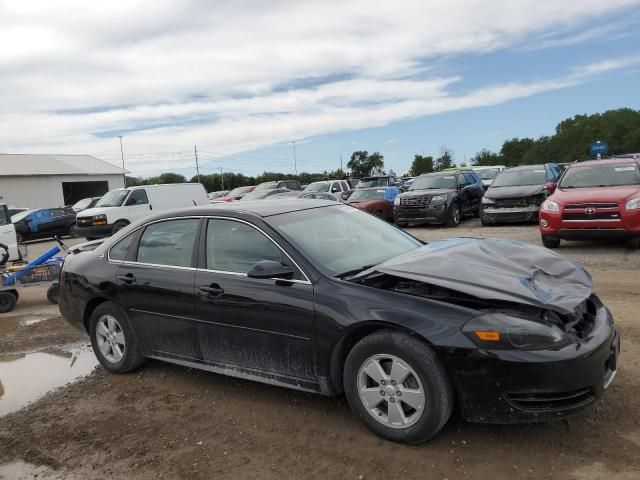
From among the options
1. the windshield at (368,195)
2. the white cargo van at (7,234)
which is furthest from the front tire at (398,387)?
the windshield at (368,195)

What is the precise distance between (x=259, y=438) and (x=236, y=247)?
4.69 ft

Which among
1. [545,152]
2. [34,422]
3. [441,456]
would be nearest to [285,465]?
[441,456]

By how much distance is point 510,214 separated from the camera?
14383mm

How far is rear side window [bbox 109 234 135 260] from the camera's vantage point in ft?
16.2

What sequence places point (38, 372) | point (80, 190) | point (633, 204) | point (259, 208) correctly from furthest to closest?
point (80, 190) < point (633, 204) < point (38, 372) < point (259, 208)

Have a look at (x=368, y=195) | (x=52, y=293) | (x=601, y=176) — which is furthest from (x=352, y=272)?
(x=368, y=195)

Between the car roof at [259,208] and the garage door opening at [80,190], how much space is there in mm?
47547

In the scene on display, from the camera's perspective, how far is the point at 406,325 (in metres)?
3.19

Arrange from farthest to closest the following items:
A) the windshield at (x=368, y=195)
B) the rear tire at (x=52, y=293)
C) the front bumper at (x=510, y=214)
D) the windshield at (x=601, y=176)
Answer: the windshield at (x=368, y=195) < the front bumper at (x=510, y=214) < the windshield at (x=601, y=176) < the rear tire at (x=52, y=293)

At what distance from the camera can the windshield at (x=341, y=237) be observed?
12.9 feet

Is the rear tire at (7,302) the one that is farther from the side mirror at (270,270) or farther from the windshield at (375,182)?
the windshield at (375,182)

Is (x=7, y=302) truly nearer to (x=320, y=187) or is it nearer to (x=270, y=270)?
(x=270, y=270)

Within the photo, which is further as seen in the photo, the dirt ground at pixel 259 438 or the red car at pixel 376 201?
the red car at pixel 376 201

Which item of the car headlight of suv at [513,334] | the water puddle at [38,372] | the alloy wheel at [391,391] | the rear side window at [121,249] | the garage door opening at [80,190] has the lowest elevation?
the water puddle at [38,372]
